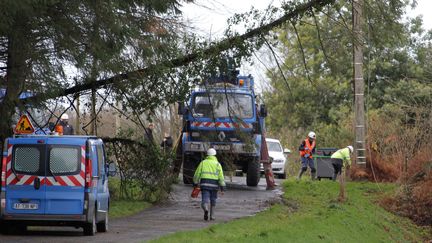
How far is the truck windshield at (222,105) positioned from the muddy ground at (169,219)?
7.73ft

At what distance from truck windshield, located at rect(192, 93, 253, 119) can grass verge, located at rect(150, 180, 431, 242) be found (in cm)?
268

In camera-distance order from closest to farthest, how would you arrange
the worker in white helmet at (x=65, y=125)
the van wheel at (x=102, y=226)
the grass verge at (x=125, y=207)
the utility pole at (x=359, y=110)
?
the van wheel at (x=102, y=226) → the grass verge at (x=125, y=207) → the worker in white helmet at (x=65, y=125) → the utility pole at (x=359, y=110)

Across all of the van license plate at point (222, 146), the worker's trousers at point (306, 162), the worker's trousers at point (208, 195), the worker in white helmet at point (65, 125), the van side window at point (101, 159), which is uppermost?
the worker in white helmet at point (65, 125)

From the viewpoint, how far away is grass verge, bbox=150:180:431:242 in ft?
56.7

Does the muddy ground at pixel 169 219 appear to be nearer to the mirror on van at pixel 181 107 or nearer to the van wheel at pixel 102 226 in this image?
the van wheel at pixel 102 226

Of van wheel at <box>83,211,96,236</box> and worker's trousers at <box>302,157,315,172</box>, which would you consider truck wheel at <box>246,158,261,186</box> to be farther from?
van wheel at <box>83,211,96,236</box>

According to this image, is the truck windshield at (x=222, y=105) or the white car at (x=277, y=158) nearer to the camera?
the truck windshield at (x=222, y=105)

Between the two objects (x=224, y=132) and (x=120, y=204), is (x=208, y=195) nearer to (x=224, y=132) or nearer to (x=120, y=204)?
(x=120, y=204)

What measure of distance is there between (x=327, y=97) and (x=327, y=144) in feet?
14.9

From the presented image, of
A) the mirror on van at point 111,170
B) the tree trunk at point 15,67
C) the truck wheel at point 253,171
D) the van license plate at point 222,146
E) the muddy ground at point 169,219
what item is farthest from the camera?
the truck wheel at point 253,171

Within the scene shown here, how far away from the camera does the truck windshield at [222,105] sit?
2220 centimetres

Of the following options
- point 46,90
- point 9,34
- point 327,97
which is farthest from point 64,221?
point 327,97

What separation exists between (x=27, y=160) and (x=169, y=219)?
4.64 metres

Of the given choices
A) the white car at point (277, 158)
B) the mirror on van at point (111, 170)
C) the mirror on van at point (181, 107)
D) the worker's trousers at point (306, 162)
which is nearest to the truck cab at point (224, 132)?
the mirror on van at point (181, 107)
